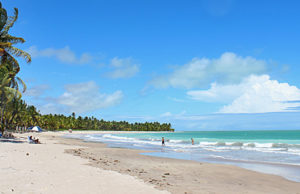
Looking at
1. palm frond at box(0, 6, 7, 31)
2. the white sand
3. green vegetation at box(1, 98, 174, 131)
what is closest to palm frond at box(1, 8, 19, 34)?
palm frond at box(0, 6, 7, 31)

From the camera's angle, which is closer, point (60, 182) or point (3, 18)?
point (60, 182)

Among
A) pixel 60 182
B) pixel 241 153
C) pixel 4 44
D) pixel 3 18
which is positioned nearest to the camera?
pixel 60 182

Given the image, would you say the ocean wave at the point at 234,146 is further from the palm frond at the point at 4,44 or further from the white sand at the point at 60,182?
the white sand at the point at 60,182

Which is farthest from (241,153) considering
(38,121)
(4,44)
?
(38,121)

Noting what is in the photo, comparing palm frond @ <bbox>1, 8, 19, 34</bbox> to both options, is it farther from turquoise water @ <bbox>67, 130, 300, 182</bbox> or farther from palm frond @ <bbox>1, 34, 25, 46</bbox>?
turquoise water @ <bbox>67, 130, 300, 182</bbox>

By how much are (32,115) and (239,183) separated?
362ft

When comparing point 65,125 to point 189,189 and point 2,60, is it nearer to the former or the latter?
point 2,60

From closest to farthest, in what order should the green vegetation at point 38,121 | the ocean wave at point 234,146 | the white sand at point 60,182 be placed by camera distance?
the white sand at point 60,182
the ocean wave at point 234,146
the green vegetation at point 38,121

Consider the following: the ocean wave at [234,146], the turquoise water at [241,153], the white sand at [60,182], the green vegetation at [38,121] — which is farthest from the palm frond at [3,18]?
the green vegetation at [38,121]

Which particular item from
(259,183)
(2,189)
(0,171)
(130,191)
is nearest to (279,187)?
(259,183)

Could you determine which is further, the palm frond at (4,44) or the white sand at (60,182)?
the palm frond at (4,44)

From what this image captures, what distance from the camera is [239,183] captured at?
1169cm

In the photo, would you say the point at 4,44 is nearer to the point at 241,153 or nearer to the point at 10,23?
the point at 10,23

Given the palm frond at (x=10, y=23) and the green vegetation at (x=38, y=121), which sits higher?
the palm frond at (x=10, y=23)
